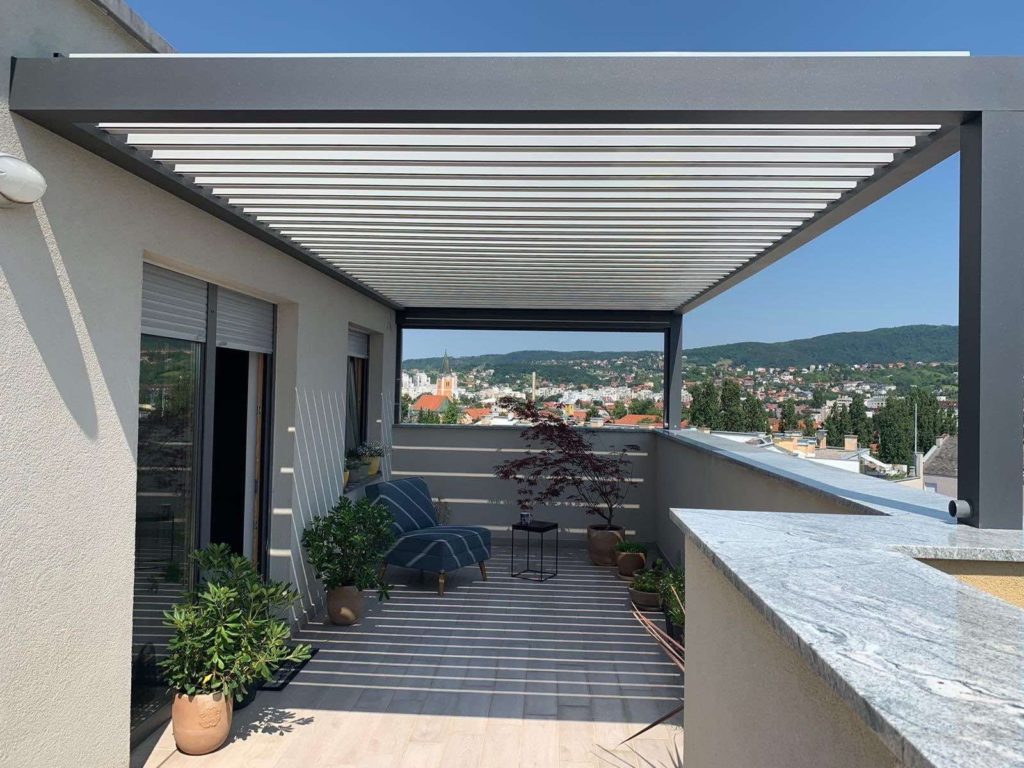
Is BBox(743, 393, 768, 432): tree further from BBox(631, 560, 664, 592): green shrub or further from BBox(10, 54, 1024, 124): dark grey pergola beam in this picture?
BBox(10, 54, 1024, 124): dark grey pergola beam

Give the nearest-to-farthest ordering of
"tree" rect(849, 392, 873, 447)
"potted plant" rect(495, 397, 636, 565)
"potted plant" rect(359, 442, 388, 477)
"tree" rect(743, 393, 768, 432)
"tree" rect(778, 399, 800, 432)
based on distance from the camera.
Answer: "tree" rect(849, 392, 873, 447)
"tree" rect(778, 399, 800, 432)
"potted plant" rect(359, 442, 388, 477)
"potted plant" rect(495, 397, 636, 565)
"tree" rect(743, 393, 768, 432)

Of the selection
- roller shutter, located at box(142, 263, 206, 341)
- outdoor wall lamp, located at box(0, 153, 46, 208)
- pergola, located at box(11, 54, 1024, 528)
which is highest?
pergola, located at box(11, 54, 1024, 528)

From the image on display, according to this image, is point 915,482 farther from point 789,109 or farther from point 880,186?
point 789,109

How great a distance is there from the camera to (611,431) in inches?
393

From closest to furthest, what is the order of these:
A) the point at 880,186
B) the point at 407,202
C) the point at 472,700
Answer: the point at 880,186
the point at 407,202
the point at 472,700

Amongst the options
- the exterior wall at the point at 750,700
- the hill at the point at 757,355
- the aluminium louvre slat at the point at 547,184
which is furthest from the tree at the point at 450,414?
the exterior wall at the point at 750,700

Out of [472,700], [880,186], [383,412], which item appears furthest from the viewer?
[383,412]

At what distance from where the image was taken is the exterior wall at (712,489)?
12.5 feet

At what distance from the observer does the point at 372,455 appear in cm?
878

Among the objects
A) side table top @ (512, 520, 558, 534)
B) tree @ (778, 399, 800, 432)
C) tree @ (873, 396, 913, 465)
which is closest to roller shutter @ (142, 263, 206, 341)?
tree @ (873, 396, 913, 465)

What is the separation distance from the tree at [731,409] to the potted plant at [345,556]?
5.72m

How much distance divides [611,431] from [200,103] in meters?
7.88

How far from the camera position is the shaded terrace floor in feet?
Result: 13.1

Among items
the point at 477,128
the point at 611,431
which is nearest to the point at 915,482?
the point at 477,128
